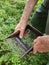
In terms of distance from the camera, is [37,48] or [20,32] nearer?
[37,48]

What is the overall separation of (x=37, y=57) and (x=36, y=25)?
824mm

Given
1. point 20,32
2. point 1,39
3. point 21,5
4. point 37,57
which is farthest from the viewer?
point 21,5

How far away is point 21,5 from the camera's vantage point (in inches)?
243

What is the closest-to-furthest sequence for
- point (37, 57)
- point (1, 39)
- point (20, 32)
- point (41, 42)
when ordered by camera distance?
1. point (41, 42)
2. point (20, 32)
3. point (37, 57)
4. point (1, 39)

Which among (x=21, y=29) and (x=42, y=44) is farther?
(x=21, y=29)

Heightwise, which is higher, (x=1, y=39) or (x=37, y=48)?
(x=37, y=48)

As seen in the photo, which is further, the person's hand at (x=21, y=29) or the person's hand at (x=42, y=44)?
the person's hand at (x=21, y=29)

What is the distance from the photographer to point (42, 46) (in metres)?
3.78

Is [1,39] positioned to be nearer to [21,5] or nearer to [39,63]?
[39,63]

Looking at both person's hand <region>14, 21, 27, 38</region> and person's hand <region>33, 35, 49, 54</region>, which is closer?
person's hand <region>33, 35, 49, 54</region>

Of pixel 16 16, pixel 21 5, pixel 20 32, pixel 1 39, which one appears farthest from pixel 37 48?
pixel 21 5

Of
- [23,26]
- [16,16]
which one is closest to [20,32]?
[23,26]

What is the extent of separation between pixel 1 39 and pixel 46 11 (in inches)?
35.8

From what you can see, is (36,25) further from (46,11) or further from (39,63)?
(39,63)
